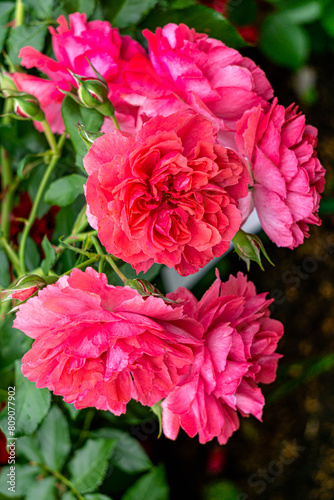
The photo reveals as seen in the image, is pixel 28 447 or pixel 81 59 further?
pixel 28 447

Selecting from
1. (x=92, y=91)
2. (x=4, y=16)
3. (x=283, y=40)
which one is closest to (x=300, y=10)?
(x=283, y=40)

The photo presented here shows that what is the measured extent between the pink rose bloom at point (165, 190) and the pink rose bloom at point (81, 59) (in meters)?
0.10

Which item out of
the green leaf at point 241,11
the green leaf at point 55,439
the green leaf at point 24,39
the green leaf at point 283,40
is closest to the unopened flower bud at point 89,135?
the green leaf at point 24,39

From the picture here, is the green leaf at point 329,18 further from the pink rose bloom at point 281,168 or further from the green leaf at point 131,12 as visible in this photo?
the pink rose bloom at point 281,168

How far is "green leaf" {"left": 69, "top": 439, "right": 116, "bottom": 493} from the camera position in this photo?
49cm

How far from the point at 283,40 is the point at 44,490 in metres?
0.90

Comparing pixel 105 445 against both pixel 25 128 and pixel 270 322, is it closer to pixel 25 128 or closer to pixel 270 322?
pixel 270 322

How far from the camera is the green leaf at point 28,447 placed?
0.54 metres

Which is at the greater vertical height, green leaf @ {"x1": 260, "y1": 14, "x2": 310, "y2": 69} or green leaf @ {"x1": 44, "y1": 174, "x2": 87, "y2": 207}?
green leaf @ {"x1": 260, "y1": 14, "x2": 310, "y2": 69}

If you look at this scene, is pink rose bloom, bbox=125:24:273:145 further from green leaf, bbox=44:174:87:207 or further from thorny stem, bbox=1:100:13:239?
thorny stem, bbox=1:100:13:239

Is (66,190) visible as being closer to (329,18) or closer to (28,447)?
(28,447)

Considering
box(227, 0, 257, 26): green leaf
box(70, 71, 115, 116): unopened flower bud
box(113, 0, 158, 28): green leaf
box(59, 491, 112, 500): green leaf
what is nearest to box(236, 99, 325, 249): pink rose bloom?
box(70, 71, 115, 116): unopened flower bud

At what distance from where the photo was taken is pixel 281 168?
1.01 ft

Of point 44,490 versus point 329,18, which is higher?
point 329,18
